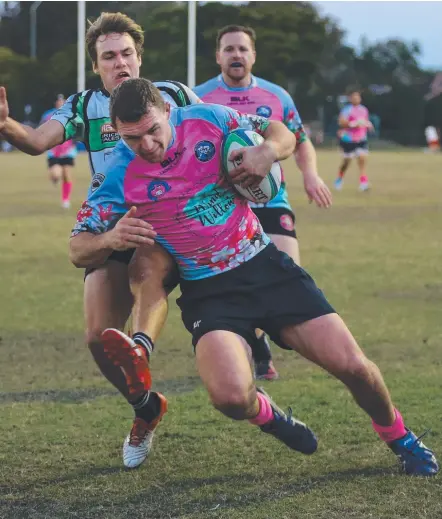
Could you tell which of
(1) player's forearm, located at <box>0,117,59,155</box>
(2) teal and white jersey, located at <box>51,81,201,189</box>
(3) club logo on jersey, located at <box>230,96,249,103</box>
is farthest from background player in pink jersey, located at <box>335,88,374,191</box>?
(1) player's forearm, located at <box>0,117,59,155</box>

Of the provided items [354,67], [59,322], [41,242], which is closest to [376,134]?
[354,67]

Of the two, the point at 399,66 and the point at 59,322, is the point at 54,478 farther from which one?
the point at 399,66

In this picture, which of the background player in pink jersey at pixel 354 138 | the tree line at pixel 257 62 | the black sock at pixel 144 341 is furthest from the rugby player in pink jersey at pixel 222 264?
the tree line at pixel 257 62

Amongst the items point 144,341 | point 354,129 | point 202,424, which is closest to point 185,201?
point 144,341

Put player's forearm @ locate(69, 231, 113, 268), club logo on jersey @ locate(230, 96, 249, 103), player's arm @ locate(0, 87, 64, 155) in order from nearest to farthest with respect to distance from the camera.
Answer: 1. player's forearm @ locate(69, 231, 113, 268)
2. player's arm @ locate(0, 87, 64, 155)
3. club logo on jersey @ locate(230, 96, 249, 103)

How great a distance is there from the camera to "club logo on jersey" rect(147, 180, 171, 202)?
5000mm

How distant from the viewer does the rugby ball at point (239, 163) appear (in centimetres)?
498

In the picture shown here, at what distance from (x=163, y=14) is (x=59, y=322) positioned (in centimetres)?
6738

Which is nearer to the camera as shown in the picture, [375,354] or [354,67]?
[375,354]

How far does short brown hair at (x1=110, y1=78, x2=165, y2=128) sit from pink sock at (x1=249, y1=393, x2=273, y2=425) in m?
1.57

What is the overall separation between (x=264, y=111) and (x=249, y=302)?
3.06 meters

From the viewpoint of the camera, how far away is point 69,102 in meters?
5.88

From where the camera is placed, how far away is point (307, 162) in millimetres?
7410

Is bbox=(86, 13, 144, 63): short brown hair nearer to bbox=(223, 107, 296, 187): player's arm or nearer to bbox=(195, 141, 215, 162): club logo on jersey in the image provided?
bbox=(223, 107, 296, 187): player's arm
